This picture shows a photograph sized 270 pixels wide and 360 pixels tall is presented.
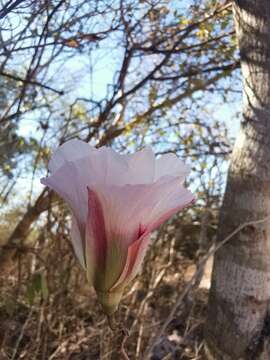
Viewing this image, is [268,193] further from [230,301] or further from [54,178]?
[54,178]

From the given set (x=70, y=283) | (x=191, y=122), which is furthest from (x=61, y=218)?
(x=191, y=122)

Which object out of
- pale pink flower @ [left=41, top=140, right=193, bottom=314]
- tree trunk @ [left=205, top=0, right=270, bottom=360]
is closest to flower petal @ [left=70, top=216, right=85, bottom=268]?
pale pink flower @ [left=41, top=140, right=193, bottom=314]

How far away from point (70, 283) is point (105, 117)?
0.77 m

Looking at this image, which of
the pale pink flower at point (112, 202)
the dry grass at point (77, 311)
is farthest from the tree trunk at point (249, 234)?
the pale pink flower at point (112, 202)

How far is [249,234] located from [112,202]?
72cm

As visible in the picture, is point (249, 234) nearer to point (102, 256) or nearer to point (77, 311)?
point (102, 256)

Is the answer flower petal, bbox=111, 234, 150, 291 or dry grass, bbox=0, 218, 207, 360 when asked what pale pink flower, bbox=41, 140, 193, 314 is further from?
dry grass, bbox=0, 218, 207, 360

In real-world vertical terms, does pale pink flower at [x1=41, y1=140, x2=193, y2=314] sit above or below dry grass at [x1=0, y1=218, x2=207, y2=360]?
above

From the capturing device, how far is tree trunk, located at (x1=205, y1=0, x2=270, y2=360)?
1146 millimetres

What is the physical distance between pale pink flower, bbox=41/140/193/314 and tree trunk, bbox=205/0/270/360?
2.16 ft

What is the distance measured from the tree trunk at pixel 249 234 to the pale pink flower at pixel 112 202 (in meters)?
0.66

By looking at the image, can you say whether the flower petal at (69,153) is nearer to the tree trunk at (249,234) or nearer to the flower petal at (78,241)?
the flower petal at (78,241)

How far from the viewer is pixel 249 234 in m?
1.15

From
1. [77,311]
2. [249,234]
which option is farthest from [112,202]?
[77,311]
